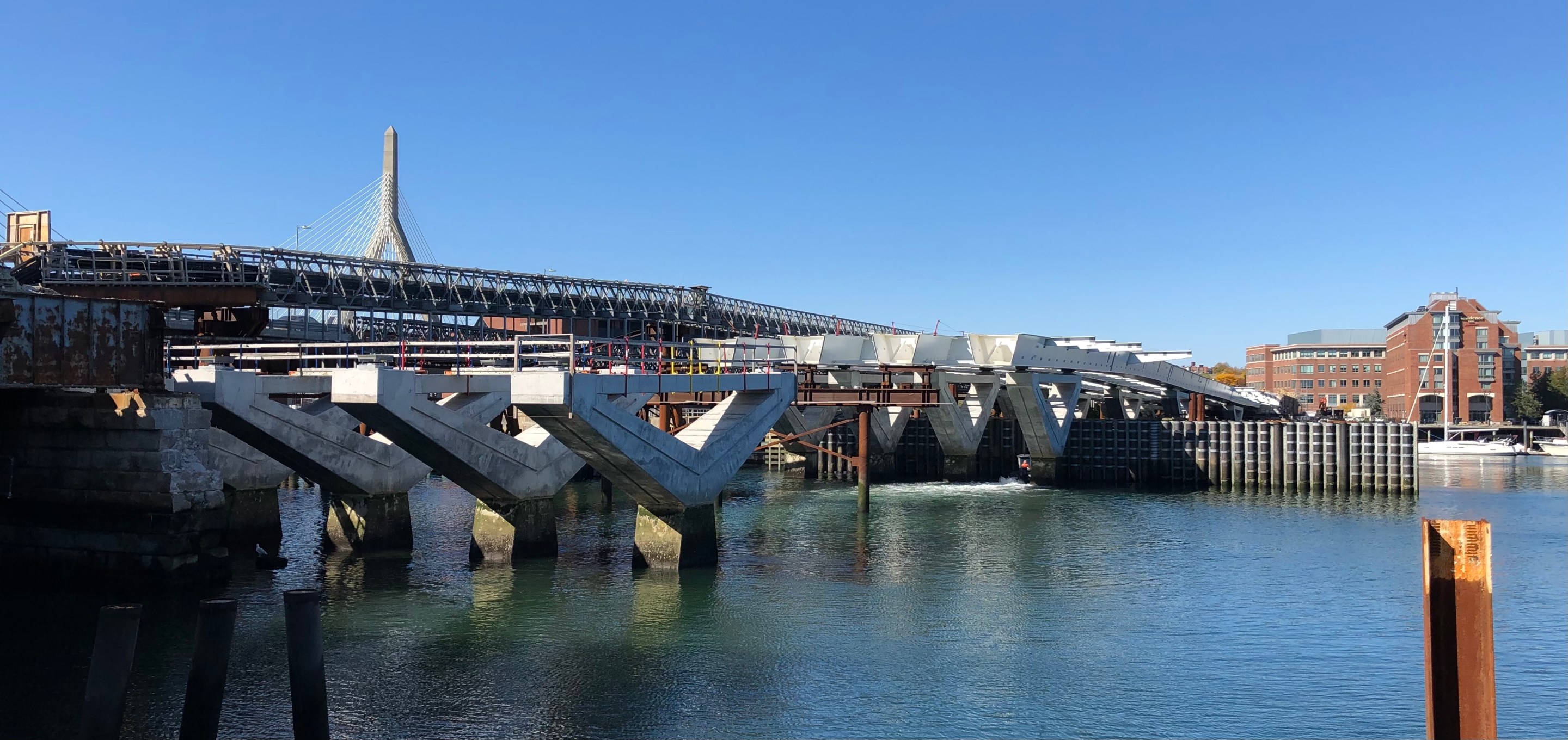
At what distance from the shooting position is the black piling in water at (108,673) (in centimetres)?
1283

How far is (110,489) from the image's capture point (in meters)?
23.9

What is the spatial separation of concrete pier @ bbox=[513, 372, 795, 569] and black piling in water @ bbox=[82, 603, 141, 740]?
34.7 ft

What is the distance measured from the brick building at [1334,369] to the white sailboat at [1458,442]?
2728 cm

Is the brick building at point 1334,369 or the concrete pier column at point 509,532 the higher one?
the brick building at point 1334,369

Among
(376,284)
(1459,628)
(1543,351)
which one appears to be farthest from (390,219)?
(1543,351)

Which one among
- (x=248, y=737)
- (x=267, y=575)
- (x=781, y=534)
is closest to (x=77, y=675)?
(x=248, y=737)

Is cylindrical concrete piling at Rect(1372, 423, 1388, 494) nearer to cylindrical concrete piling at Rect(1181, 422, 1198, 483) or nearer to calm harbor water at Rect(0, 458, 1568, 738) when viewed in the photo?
cylindrical concrete piling at Rect(1181, 422, 1198, 483)

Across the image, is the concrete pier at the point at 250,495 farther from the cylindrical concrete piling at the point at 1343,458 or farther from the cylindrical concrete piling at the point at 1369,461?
the cylindrical concrete piling at the point at 1369,461

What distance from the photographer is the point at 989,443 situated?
62969 mm

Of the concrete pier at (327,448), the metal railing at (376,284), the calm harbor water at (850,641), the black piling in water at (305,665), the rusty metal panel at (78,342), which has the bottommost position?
the calm harbor water at (850,641)

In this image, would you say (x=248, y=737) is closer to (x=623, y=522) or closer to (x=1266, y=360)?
(x=623, y=522)

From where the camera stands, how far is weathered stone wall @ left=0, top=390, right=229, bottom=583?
23.5 m

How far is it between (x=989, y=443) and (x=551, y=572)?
39.6 m

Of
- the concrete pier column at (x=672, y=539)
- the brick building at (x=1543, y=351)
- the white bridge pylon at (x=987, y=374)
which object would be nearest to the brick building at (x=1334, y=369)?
the brick building at (x=1543, y=351)
